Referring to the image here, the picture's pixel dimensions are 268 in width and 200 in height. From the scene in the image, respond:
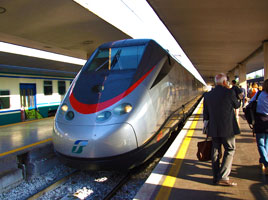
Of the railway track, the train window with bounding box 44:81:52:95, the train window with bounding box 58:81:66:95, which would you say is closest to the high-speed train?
the railway track

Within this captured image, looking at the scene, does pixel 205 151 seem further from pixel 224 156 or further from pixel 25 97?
pixel 25 97

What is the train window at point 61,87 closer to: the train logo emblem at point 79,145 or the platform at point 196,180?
the platform at point 196,180

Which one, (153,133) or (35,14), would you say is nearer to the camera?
(153,133)

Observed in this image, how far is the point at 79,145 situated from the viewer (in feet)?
12.4

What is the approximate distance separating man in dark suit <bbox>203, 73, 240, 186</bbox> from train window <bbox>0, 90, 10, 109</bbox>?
10.8 metres

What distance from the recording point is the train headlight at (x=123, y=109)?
402cm

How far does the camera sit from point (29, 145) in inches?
245

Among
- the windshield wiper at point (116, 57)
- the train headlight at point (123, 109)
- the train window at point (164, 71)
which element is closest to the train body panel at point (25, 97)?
the windshield wiper at point (116, 57)

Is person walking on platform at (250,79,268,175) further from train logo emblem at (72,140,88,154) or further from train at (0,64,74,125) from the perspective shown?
train at (0,64,74,125)

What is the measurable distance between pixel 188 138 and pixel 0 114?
30.7ft

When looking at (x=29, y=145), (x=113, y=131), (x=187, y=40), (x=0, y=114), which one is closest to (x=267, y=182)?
(x=113, y=131)

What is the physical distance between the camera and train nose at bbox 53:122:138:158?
3729mm

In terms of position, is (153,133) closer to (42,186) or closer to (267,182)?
(267,182)

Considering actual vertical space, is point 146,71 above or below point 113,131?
above
